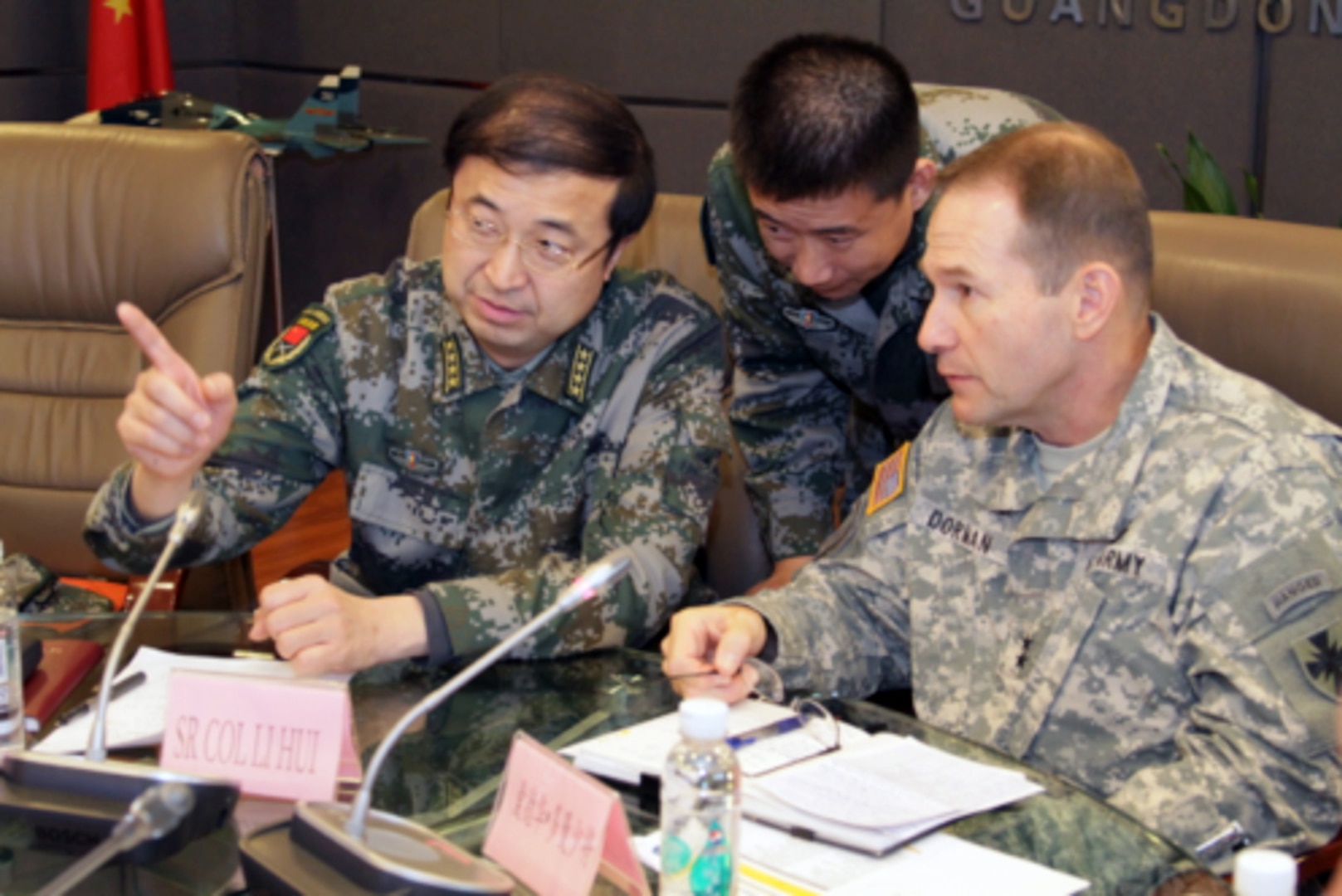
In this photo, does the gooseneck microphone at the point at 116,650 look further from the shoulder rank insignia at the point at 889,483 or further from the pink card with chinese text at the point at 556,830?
the shoulder rank insignia at the point at 889,483

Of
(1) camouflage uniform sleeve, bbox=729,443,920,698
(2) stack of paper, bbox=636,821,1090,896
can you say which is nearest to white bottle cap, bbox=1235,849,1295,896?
(2) stack of paper, bbox=636,821,1090,896

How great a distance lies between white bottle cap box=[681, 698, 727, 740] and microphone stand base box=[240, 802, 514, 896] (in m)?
0.17

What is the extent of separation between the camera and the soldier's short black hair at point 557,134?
1.78 meters

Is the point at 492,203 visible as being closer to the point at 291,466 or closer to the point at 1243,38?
the point at 291,466

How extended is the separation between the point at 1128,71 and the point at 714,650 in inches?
92.5

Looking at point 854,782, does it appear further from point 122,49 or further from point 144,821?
point 122,49

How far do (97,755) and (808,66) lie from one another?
1259 millimetres

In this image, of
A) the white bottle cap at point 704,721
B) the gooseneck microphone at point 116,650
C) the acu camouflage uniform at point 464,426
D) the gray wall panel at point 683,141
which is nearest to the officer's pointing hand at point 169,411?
the gooseneck microphone at point 116,650

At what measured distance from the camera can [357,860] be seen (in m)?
1.02

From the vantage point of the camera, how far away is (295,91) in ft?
18.4

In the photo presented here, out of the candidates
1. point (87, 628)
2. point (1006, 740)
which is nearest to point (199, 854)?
point (87, 628)

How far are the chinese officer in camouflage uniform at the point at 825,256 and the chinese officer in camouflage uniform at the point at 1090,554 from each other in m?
0.34

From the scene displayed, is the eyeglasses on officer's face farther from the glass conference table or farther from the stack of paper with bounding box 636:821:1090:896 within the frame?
the stack of paper with bounding box 636:821:1090:896

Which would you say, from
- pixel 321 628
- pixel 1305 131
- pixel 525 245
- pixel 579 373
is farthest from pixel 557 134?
pixel 1305 131
